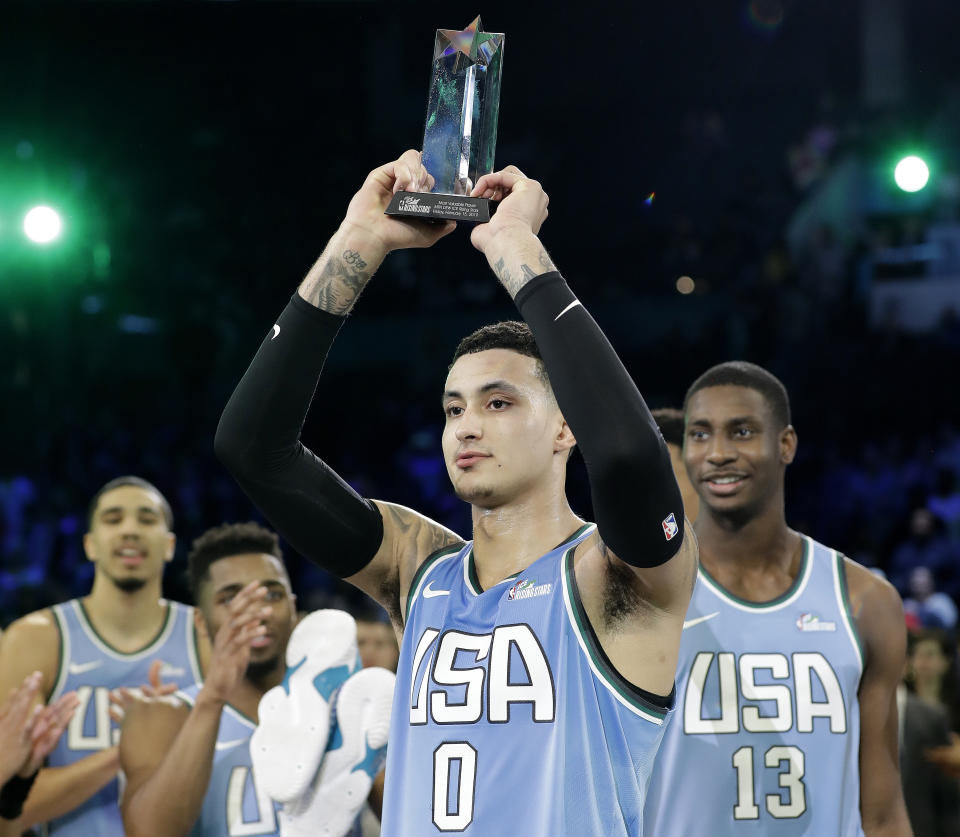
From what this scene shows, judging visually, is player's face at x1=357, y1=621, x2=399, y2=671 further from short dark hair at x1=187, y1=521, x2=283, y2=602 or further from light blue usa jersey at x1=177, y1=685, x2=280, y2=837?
light blue usa jersey at x1=177, y1=685, x2=280, y2=837

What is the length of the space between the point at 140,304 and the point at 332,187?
2.18 metres

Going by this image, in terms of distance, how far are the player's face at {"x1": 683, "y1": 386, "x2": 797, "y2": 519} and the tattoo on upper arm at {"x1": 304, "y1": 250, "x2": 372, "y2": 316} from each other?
1384 millimetres

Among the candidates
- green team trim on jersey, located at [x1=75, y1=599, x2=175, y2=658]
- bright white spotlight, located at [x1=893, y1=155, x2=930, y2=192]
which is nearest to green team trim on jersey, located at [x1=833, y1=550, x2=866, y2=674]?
green team trim on jersey, located at [x1=75, y1=599, x2=175, y2=658]

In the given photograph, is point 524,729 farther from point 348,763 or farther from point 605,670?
point 348,763

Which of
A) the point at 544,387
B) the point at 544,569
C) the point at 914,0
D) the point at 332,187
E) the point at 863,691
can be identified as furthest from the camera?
the point at 914,0

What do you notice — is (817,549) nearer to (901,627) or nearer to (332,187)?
(901,627)

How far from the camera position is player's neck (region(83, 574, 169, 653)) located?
4.52m

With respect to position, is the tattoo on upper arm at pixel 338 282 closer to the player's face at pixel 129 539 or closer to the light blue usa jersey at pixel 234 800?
the light blue usa jersey at pixel 234 800

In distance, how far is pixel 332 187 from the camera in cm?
1218

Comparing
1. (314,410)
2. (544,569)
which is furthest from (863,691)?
(314,410)

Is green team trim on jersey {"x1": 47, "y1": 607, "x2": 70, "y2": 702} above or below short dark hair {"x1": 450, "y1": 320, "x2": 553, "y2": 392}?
below

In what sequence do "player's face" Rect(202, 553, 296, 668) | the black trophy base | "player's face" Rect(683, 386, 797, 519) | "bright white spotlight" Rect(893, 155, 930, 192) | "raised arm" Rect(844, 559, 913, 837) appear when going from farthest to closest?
1. "bright white spotlight" Rect(893, 155, 930, 192)
2. "player's face" Rect(202, 553, 296, 668)
3. "player's face" Rect(683, 386, 797, 519)
4. "raised arm" Rect(844, 559, 913, 837)
5. the black trophy base

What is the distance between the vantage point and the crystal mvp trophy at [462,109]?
2.36m

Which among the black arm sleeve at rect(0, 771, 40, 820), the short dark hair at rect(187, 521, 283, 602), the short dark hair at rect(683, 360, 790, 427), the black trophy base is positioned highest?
the short dark hair at rect(683, 360, 790, 427)
